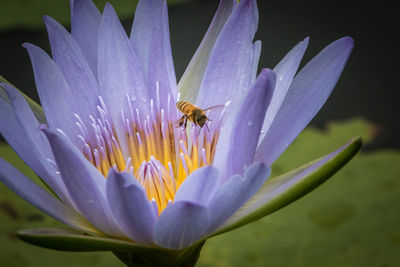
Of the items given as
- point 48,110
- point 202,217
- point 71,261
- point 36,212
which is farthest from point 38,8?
point 202,217

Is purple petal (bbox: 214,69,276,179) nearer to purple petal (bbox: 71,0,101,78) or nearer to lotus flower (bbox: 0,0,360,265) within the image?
lotus flower (bbox: 0,0,360,265)

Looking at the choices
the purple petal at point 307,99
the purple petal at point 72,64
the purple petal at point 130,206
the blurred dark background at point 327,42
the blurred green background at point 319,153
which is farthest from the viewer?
the blurred dark background at point 327,42

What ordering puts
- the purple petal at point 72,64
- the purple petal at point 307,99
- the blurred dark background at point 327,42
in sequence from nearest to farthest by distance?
1. the purple petal at point 307,99
2. the purple petal at point 72,64
3. the blurred dark background at point 327,42

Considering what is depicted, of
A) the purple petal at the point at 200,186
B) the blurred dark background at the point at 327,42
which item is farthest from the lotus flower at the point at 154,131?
the blurred dark background at the point at 327,42

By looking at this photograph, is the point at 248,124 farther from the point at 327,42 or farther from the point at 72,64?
the point at 327,42

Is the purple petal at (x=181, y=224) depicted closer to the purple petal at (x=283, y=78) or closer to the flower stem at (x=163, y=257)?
the flower stem at (x=163, y=257)

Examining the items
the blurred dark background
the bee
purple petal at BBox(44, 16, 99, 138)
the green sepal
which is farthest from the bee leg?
the blurred dark background

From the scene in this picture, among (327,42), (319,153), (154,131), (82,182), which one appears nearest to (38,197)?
(82,182)

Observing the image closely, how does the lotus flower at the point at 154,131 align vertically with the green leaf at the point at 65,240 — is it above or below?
above
